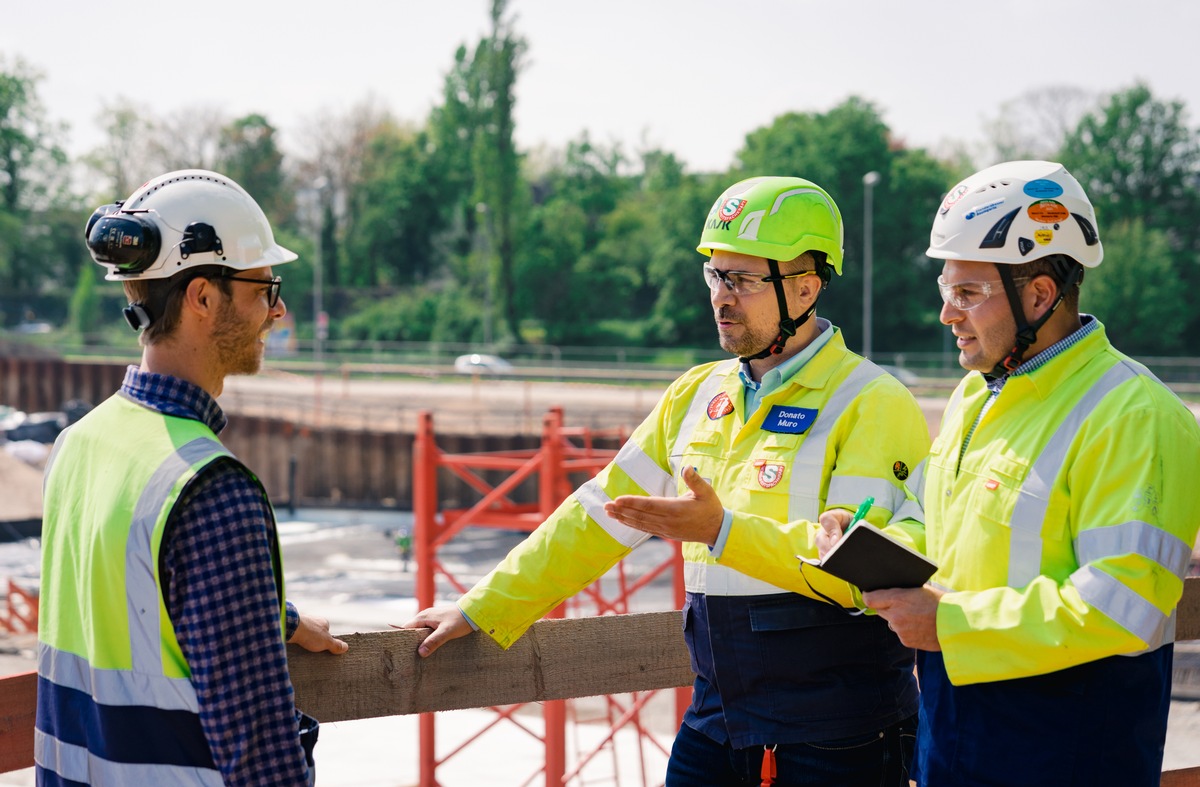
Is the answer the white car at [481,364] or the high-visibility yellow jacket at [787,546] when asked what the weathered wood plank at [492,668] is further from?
the white car at [481,364]

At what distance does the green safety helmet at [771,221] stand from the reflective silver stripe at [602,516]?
27.7 inches

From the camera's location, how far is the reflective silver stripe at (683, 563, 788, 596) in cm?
294

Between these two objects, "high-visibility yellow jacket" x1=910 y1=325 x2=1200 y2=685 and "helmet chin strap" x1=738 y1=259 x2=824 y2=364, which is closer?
"high-visibility yellow jacket" x1=910 y1=325 x2=1200 y2=685

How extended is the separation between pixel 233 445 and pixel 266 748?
40124 millimetres

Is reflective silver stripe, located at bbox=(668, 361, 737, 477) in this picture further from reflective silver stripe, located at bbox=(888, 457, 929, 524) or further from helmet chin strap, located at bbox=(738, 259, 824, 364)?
reflective silver stripe, located at bbox=(888, 457, 929, 524)

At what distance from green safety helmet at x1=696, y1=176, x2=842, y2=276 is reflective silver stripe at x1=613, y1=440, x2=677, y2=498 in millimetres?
589

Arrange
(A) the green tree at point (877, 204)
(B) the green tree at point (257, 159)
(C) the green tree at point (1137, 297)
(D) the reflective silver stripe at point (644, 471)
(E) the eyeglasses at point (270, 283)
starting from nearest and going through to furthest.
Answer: (E) the eyeglasses at point (270, 283) → (D) the reflective silver stripe at point (644, 471) → (C) the green tree at point (1137, 297) → (A) the green tree at point (877, 204) → (B) the green tree at point (257, 159)

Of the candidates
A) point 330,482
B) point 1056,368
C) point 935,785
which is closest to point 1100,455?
point 1056,368

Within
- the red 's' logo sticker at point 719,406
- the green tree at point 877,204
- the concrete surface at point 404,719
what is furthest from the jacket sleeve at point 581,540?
the green tree at point 877,204

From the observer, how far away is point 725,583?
2.97 meters

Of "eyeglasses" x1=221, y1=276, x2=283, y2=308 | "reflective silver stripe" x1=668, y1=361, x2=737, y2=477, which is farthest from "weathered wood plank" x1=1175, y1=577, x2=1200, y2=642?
"eyeglasses" x1=221, y1=276, x2=283, y2=308

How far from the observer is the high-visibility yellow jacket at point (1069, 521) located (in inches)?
88.4

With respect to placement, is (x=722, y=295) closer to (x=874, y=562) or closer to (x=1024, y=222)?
(x=1024, y=222)

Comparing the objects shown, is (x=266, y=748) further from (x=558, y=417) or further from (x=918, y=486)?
(x=558, y=417)
